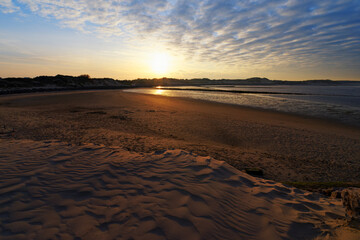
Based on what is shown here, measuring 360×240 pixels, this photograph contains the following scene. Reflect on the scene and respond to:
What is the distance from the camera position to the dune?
8.52ft

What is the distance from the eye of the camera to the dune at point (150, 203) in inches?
102

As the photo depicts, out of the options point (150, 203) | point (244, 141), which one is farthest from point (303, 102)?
point (150, 203)

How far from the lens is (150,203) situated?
321 centimetres

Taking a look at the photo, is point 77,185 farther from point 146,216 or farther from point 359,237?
point 359,237

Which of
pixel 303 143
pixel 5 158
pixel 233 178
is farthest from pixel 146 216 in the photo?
pixel 303 143

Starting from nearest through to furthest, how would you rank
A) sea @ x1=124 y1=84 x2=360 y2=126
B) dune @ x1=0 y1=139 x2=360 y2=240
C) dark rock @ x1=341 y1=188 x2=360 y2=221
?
dune @ x1=0 y1=139 x2=360 y2=240 < dark rock @ x1=341 y1=188 x2=360 y2=221 < sea @ x1=124 y1=84 x2=360 y2=126

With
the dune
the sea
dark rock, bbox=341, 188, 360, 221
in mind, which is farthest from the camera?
the sea

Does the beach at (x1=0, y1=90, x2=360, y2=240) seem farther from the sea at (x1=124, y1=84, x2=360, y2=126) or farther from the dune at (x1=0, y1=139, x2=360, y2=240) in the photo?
the sea at (x1=124, y1=84, x2=360, y2=126)

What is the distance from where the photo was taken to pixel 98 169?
179 inches

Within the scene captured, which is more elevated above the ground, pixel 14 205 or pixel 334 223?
pixel 14 205

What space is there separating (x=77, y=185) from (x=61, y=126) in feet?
26.4

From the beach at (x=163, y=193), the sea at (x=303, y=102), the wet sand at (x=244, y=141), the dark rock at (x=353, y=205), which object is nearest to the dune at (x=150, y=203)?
the beach at (x=163, y=193)

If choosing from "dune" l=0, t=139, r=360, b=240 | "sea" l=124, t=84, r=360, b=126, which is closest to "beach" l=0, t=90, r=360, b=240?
"dune" l=0, t=139, r=360, b=240

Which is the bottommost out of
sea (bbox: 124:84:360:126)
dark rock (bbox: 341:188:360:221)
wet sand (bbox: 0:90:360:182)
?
wet sand (bbox: 0:90:360:182)
